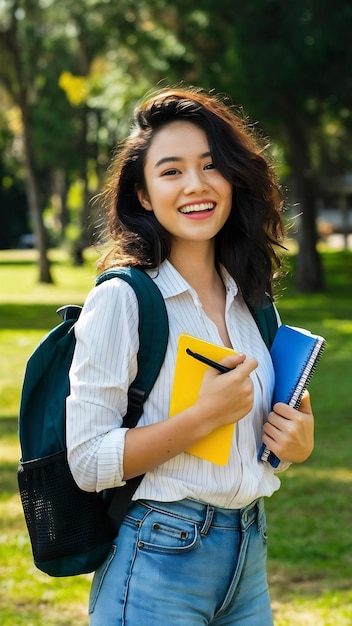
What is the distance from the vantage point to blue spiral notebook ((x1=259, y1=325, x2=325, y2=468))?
2.52 meters

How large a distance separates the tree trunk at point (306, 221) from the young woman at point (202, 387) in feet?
77.0

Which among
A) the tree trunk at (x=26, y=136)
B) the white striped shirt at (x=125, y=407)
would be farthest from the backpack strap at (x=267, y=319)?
the tree trunk at (x=26, y=136)

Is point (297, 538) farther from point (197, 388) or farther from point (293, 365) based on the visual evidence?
point (197, 388)

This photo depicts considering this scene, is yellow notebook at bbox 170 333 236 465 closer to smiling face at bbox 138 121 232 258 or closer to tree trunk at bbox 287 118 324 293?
smiling face at bbox 138 121 232 258

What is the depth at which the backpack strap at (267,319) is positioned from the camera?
2713 mm

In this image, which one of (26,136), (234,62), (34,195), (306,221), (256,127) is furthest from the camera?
(34,195)

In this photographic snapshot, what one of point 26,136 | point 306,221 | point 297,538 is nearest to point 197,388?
point 297,538

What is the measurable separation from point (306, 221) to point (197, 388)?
25.4 metres

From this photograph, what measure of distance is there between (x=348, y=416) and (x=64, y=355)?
321 inches

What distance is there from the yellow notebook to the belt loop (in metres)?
0.11

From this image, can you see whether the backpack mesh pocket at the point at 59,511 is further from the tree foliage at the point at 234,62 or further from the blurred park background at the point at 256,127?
the tree foliage at the point at 234,62

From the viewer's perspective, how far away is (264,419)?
8.54 ft

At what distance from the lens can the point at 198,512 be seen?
2387 mm

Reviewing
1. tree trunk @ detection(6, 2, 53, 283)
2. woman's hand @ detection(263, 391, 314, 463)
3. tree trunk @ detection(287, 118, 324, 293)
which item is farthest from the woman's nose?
tree trunk @ detection(6, 2, 53, 283)
